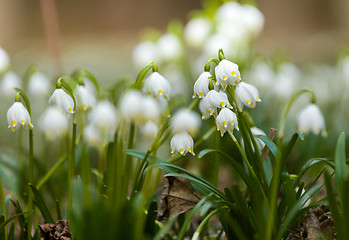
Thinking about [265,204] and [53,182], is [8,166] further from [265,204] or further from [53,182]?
[265,204]

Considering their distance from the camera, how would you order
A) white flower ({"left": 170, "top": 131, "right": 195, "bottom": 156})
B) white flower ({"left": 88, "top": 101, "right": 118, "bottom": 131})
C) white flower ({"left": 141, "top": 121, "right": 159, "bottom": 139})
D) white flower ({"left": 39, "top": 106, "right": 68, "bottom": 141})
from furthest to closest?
white flower ({"left": 141, "top": 121, "right": 159, "bottom": 139}) < white flower ({"left": 39, "top": 106, "right": 68, "bottom": 141}) < white flower ({"left": 88, "top": 101, "right": 118, "bottom": 131}) < white flower ({"left": 170, "top": 131, "right": 195, "bottom": 156})

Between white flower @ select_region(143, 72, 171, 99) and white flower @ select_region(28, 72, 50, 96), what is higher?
white flower @ select_region(28, 72, 50, 96)

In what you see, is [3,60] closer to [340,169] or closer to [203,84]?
[203,84]

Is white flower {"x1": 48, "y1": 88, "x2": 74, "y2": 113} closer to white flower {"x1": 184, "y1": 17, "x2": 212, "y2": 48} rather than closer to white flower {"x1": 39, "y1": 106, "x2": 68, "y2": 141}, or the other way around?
white flower {"x1": 39, "y1": 106, "x2": 68, "y2": 141}

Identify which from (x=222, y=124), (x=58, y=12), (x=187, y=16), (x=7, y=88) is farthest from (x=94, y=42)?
(x=222, y=124)

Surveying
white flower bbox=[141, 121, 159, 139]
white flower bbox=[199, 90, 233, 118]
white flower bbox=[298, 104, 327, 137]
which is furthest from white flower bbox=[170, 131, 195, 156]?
white flower bbox=[298, 104, 327, 137]

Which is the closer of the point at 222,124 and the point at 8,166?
the point at 222,124

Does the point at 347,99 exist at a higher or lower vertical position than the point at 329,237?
higher
